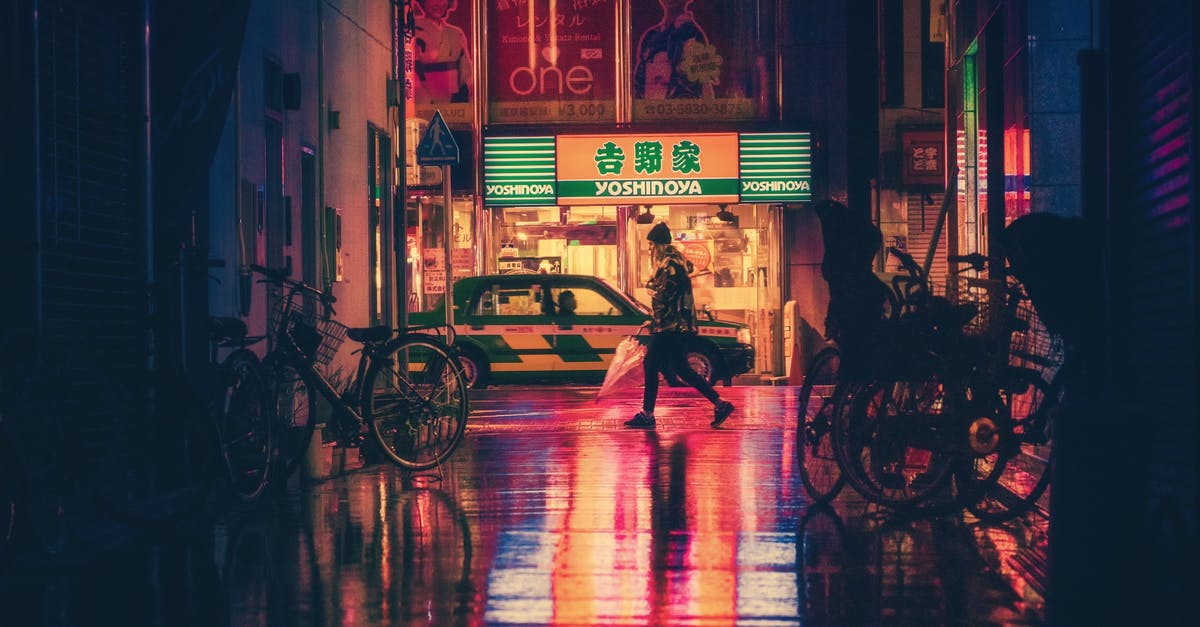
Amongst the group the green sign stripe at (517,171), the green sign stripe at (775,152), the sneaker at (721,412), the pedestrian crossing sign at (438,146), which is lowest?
the sneaker at (721,412)

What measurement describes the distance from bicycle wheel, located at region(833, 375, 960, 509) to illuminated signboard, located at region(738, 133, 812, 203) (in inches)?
738

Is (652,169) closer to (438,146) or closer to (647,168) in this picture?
(647,168)

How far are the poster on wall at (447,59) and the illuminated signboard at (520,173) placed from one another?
4.66ft

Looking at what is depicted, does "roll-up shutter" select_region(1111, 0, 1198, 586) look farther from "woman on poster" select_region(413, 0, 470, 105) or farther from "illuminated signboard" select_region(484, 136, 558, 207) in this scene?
"woman on poster" select_region(413, 0, 470, 105)

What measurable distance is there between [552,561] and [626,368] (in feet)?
31.4

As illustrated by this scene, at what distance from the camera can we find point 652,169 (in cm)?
2691

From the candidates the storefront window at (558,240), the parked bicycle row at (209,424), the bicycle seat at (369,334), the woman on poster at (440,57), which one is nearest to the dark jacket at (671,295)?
the parked bicycle row at (209,424)

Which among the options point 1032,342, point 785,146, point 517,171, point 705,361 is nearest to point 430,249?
point 517,171

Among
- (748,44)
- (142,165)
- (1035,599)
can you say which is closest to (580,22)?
(748,44)

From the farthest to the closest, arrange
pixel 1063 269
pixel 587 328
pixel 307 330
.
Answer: pixel 587 328 → pixel 307 330 → pixel 1063 269

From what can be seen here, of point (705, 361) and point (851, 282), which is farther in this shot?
point (705, 361)

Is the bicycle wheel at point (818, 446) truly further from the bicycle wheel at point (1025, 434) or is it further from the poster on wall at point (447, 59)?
the poster on wall at point (447, 59)

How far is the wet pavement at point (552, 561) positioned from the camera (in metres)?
5.63

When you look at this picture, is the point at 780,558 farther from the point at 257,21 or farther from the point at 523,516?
the point at 257,21
